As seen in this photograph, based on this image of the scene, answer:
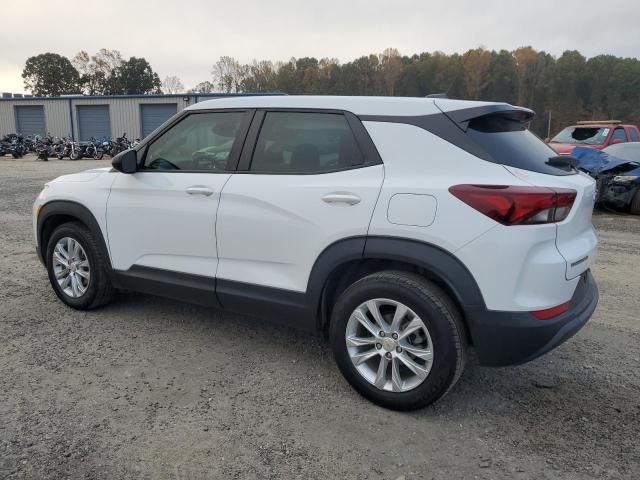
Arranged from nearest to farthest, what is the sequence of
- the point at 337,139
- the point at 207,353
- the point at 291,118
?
the point at 337,139, the point at 291,118, the point at 207,353

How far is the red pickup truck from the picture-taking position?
12.8m

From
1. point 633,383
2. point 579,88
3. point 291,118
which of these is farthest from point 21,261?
point 579,88

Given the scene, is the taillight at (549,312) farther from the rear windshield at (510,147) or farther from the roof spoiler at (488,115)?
the roof spoiler at (488,115)

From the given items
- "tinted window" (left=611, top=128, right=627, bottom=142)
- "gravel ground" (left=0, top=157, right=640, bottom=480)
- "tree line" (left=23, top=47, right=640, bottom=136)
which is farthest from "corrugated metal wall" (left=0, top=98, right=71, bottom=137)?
"gravel ground" (left=0, top=157, right=640, bottom=480)

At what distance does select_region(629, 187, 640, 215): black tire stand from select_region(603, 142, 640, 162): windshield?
69cm

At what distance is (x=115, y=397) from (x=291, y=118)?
2.05 meters

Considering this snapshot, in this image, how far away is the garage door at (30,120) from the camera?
A: 37.5 m

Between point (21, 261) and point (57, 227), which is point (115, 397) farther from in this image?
point (21, 261)

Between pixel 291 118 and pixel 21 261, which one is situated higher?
pixel 291 118

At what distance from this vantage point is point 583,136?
13.1m

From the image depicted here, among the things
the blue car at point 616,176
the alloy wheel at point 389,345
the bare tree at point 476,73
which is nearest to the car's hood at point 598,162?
the blue car at point 616,176

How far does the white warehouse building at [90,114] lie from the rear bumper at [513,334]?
30612 millimetres

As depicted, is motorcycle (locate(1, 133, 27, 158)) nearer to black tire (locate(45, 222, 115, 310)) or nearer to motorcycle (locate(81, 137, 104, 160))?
motorcycle (locate(81, 137, 104, 160))

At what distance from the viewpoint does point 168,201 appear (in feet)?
12.3
